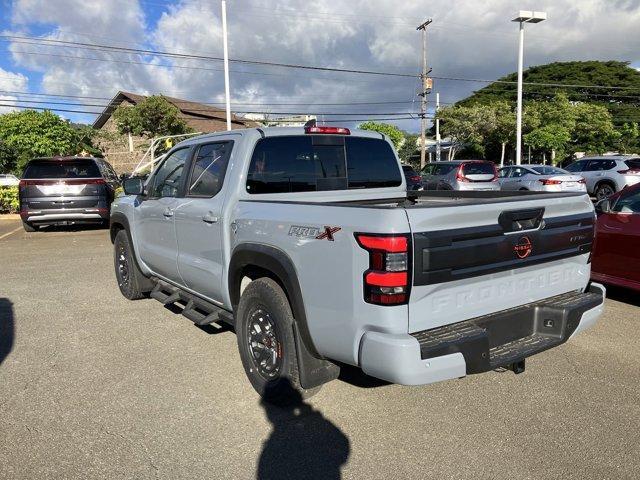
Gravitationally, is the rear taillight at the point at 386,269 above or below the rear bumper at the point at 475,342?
above

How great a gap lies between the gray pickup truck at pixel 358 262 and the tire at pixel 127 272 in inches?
48.9

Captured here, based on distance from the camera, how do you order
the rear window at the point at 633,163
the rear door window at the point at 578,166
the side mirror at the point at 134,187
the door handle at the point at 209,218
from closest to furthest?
the door handle at the point at 209,218 < the side mirror at the point at 134,187 < the rear window at the point at 633,163 < the rear door window at the point at 578,166

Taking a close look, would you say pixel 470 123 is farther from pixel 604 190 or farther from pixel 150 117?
pixel 150 117

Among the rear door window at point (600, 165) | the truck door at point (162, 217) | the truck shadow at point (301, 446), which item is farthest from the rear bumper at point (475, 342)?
the rear door window at point (600, 165)

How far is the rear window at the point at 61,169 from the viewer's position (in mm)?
11750

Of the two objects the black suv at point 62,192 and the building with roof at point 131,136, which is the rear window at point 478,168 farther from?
the building with roof at point 131,136

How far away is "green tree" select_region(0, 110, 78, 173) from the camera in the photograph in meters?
30.5

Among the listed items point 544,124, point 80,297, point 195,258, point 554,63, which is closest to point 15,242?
point 80,297

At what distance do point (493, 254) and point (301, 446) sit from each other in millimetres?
1571

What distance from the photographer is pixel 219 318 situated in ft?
13.6

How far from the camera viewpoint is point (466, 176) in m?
16.2

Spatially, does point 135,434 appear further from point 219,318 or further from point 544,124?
point 544,124

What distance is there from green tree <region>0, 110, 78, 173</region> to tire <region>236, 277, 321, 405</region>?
3120cm

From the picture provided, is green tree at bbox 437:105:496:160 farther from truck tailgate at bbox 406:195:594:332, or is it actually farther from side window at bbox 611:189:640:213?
truck tailgate at bbox 406:195:594:332
